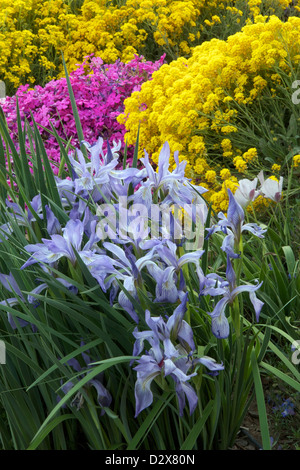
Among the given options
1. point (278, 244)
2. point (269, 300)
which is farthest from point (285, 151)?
point (269, 300)

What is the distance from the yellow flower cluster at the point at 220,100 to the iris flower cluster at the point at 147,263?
1.49m

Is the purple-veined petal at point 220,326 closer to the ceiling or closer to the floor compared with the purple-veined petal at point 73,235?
closer to the floor

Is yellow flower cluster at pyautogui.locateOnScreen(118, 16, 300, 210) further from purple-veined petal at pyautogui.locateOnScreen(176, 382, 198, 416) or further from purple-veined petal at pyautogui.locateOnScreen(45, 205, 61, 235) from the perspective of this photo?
purple-veined petal at pyautogui.locateOnScreen(176, 382, 198, 416)

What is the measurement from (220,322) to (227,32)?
441 cm

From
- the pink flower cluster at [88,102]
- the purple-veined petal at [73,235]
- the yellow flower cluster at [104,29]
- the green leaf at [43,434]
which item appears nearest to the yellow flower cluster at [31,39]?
the yellow flower cluster at [104,29]

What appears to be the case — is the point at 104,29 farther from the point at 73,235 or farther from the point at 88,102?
the point at 73,235

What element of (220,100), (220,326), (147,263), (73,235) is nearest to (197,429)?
(220,326)

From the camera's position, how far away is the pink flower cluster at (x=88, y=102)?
3.99 metres

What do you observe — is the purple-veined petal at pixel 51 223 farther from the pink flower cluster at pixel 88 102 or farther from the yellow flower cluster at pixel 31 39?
the yellow flower cluster at pixel 31 39

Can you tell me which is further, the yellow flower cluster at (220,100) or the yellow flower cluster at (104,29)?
the yellow flower cluster at (104,29)

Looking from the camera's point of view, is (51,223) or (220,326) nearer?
(220,326)

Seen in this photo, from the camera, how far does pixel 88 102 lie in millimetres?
4109

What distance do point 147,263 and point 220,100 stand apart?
2305 millimetres

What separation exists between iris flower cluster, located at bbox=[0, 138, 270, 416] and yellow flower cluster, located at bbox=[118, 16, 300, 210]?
1487 mm
